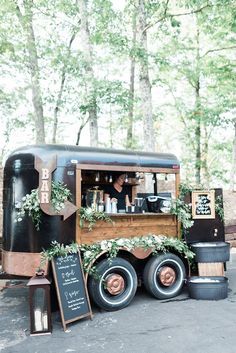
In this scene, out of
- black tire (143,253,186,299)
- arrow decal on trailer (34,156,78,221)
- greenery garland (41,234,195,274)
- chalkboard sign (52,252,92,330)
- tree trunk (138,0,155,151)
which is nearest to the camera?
chalkboard sign (52,252,92,330)

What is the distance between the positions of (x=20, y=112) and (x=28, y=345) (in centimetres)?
1305

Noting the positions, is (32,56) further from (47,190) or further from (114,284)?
(114,284)

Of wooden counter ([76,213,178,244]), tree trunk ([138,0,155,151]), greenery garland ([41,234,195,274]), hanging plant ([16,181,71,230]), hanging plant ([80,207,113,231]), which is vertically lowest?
greenery garland ([41,234,195,274])

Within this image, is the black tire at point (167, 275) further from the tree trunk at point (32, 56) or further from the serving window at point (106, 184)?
the tree trunk at point (32, 56)

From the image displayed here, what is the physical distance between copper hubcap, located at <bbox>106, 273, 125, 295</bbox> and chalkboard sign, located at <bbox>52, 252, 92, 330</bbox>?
0.47m

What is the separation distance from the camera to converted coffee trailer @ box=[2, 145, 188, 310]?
17.1 feet

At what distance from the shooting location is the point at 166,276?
5.97 metres

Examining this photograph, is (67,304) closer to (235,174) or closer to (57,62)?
(57,62)

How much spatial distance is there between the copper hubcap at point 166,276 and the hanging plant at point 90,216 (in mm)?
1390

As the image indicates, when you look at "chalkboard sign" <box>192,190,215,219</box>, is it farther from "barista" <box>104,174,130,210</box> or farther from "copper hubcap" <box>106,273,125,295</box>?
"copper hubcap" <box>106,273,125,295</box>

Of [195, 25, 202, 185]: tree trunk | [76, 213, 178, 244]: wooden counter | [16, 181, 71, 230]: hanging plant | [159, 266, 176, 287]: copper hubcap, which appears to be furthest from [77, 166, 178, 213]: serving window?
[195, 25, 202, 185]: tree trunk

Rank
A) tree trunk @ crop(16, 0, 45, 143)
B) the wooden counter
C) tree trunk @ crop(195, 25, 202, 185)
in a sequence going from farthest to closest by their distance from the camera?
tree trunk @ crop(195, 25, 202, 185), tree trunk @ crop(16, 0, 45, 143), the wooden counter

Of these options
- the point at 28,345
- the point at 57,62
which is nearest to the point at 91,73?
the point at 57,62

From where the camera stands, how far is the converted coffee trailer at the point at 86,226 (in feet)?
17.1
